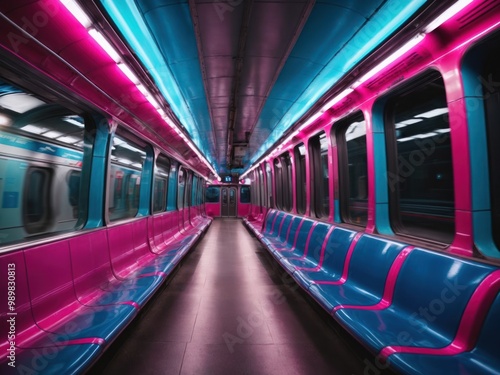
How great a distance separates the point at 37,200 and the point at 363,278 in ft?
16.0

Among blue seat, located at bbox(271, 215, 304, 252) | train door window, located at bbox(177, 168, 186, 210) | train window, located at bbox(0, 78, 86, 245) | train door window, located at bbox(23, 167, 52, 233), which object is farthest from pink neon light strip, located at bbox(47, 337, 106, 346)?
train door window, located at bbox(177, 168, 186, 210)

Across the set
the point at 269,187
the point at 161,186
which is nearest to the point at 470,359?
the point at 161,186

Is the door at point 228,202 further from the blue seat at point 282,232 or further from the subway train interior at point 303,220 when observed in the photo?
the subway train interior at point 303,220

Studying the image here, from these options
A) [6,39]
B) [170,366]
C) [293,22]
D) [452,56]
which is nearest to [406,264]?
[452,56]

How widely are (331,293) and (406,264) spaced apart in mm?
811

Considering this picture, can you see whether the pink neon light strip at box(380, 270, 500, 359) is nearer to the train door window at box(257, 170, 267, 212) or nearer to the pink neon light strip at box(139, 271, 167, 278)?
the pink neon light strip at box(139, 271, 167, 278)

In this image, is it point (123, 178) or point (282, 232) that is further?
point (123, 178)

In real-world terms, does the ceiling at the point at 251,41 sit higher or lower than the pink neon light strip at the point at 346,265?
higher

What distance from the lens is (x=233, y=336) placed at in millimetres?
2330

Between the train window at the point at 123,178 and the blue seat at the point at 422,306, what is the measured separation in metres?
5.65

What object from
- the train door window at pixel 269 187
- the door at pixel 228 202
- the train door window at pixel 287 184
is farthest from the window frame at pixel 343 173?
the door at pixel 228 202

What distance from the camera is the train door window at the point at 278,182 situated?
813 centimetres

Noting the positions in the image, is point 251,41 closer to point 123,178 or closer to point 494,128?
point 494,128

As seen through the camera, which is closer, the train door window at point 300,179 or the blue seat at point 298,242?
the blue seat at point 298,242
